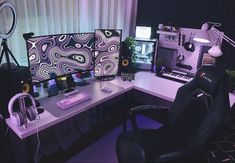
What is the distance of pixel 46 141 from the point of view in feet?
6.86

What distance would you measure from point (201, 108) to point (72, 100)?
3.27 ft

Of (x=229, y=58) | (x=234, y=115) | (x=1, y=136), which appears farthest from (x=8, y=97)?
(x=229, y=58)

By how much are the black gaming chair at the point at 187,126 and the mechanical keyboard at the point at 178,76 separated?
61 cm

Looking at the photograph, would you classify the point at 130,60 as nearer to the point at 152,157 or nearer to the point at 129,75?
the point at 129,75

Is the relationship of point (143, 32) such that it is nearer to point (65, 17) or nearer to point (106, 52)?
point (106, 52)

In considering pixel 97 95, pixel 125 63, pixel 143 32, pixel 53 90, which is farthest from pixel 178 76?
pixel 53 90

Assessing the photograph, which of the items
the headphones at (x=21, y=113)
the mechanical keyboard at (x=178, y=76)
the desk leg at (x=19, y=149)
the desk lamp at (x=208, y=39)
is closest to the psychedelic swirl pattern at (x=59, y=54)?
the headphones at (x=21, y=113)

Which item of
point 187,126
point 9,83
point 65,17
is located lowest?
point 187,126

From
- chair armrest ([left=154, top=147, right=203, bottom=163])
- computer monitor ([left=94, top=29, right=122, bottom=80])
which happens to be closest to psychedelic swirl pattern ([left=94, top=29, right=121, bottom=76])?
computer monitor ([left=94, top=29, right=122, bottom=80])

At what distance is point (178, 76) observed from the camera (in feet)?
7.45

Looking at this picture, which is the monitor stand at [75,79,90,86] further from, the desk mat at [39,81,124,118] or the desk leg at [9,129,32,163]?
the desk leg at [9,129,32,163]

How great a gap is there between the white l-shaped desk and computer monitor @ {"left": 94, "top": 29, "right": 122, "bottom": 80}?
11 cm

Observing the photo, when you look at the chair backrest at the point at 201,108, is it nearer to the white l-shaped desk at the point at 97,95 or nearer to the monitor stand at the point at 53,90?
the white l-shaped desk at the point at 97,95

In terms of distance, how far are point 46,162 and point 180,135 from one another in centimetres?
126
